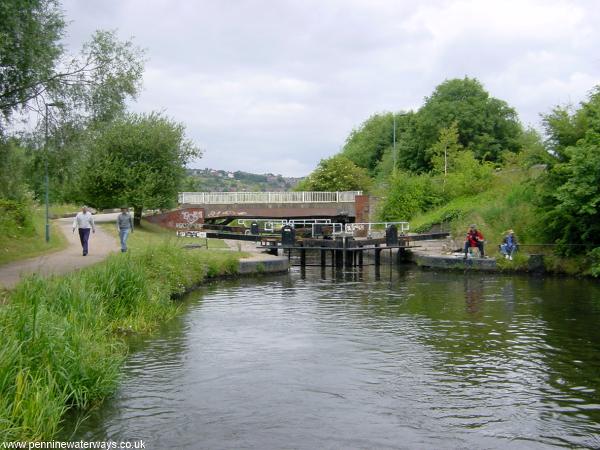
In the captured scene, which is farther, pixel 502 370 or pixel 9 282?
pixel 9 282

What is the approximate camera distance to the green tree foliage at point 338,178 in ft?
188

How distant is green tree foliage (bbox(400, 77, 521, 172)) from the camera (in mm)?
56594

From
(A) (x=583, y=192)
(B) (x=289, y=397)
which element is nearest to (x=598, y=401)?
(B) (x=289, y=397)

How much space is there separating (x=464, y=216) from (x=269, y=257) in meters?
13.1

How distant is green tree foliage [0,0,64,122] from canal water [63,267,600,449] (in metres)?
7.37

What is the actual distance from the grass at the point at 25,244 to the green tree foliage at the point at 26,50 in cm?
514

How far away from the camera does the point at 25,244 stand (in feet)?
79.6

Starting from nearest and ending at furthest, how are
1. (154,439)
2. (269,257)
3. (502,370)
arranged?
(154,439)
(502,370)
(269,257)

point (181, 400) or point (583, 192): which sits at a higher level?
point (583, 192)

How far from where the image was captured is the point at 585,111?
26062mm

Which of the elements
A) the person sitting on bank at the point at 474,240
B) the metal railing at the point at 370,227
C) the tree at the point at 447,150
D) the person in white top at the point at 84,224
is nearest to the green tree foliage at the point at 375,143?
the tree at the point at 447,150

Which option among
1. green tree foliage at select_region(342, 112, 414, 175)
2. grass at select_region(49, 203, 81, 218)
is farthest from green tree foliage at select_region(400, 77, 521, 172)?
grass at select_region(49, 203, 81, 218)

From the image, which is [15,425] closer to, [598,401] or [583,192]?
[598,401]

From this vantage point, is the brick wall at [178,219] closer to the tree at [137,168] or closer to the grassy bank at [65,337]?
the tree at [137,168]
